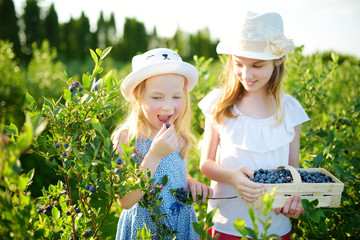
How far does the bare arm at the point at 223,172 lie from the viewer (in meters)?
1.71

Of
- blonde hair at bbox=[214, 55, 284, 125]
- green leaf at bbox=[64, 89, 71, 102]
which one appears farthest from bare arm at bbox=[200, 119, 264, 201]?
green leaf at bbox=[64, 89, 71, 102]

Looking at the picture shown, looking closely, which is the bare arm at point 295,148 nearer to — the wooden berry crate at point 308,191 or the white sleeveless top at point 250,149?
the white sleeveless top at point 250,149

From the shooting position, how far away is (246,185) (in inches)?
68.4

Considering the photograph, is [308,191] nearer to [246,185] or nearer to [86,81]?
[246,185]

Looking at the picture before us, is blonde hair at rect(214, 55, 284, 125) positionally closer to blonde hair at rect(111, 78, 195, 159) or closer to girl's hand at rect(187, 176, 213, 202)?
blonde hair at rect(111, 78, 195, 159)

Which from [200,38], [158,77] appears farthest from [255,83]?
[200,38]

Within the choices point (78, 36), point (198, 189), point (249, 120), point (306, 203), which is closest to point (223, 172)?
point (198, 189)

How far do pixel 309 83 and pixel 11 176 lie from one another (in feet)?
8.71

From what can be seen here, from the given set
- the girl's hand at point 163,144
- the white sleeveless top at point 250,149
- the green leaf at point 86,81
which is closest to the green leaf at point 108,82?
the green leaf at point 86,81

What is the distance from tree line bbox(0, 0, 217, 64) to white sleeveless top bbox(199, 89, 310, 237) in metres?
17.9

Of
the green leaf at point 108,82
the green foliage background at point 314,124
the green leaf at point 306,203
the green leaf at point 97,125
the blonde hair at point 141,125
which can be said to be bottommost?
the green foliage background at point 314,124

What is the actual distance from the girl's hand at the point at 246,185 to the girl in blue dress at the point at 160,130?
0.67 feet

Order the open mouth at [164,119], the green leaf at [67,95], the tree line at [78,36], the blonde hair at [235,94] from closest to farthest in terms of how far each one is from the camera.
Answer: the green leaf at [67,95], the open mouth at [164,119], the blonde hair at [235,94], the tree line at [78,36]

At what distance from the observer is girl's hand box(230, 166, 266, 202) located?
5.50 feet
